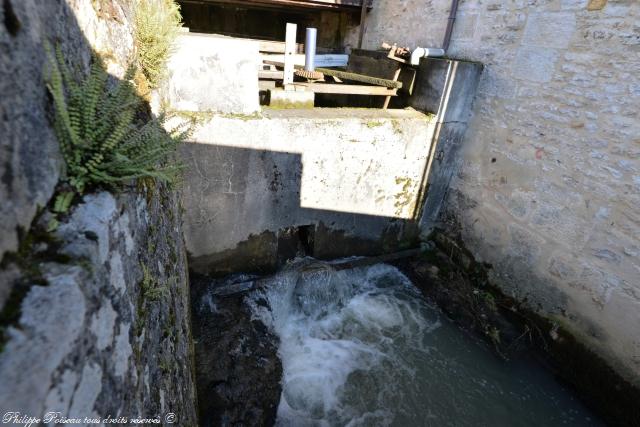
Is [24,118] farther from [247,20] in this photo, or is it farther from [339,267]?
[247,20]

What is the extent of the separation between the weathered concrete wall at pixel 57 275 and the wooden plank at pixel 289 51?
8.61ft

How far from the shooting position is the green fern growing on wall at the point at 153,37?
8.71 feet

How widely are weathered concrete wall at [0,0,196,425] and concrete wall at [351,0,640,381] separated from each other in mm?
3960

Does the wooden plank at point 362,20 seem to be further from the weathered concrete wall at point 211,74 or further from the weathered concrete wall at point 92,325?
the weathered concrete wall at point 92,325

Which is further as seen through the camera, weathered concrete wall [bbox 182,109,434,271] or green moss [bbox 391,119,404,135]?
green moss [bbox 391,119,404,135]

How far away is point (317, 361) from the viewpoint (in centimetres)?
388

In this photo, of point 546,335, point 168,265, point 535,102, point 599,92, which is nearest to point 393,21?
point 535,102

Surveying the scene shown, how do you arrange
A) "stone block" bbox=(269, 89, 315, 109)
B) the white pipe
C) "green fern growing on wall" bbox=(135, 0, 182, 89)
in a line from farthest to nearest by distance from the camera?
1. the white pipe
2. "stone block" bbox=(269, 89, 315, 109)
3. "green fern growing on wall" bbox=(135, 0, 182, 89)

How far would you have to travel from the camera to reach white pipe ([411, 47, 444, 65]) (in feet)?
15.0

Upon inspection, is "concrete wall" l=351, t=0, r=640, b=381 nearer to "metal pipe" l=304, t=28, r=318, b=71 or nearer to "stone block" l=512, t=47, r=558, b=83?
"stone block" l=512, t=47, r=558, b=83

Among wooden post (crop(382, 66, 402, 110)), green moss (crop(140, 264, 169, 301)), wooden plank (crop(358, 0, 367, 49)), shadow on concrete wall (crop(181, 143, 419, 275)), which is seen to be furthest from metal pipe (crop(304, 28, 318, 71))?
green moss (crop(140, 264, 169, 301))

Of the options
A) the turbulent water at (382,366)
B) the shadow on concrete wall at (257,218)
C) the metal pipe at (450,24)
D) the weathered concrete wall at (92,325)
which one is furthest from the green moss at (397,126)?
the weathered concrete wall at (92,325)

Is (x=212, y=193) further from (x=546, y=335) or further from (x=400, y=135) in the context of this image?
(x=546, y=335)

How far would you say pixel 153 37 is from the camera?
9.00 ft
